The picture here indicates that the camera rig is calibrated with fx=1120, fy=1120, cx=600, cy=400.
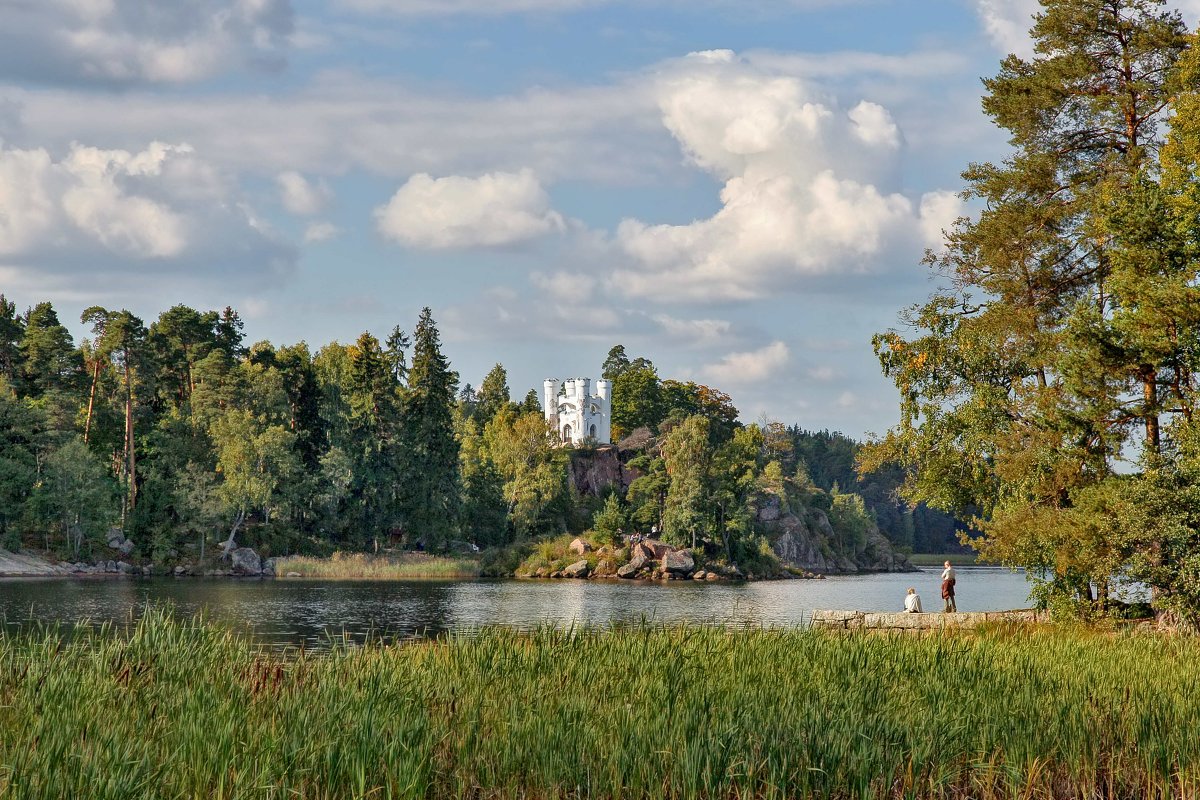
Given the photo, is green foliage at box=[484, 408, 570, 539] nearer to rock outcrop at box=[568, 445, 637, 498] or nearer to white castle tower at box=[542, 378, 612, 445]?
rock outcrop at box=[568, 445, 637, 498]

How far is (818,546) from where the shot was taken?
330ft

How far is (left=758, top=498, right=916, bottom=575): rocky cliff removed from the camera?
94250mm

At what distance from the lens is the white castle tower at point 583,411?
351 feet

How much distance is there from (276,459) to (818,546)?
50.6m

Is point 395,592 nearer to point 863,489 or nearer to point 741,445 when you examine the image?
point 741,445

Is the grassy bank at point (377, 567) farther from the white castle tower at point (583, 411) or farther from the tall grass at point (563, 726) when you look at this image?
the tall grass at point (563, 726)

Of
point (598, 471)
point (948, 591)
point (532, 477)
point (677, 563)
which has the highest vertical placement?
point (598, 471)

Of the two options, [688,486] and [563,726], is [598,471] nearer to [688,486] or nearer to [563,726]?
[688,486]

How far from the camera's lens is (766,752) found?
9.29 meters

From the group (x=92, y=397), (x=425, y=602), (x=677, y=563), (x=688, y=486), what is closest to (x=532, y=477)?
(x=688, y=486)

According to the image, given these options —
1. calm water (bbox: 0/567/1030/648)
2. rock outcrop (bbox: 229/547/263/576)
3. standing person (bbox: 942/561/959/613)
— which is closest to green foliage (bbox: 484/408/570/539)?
calm water (bbox: 0/567/1030/648)

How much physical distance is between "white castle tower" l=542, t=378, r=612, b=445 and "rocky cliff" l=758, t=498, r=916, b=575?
1874cm

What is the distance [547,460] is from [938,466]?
5986 cm

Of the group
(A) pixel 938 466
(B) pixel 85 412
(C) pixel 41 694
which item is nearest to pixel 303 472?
(B) pixel 85 412
